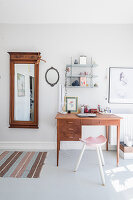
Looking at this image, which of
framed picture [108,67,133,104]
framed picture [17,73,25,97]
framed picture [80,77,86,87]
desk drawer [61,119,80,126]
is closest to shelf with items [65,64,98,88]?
framed picture [80,77,86,87]

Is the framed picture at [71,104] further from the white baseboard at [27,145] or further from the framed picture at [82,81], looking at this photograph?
the white baseboard at [27,145]

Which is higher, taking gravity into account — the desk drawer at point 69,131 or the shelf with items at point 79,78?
the shelf with items at point 79,78

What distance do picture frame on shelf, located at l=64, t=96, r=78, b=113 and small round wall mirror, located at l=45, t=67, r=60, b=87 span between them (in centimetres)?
41

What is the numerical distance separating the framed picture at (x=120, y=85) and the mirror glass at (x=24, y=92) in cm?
162

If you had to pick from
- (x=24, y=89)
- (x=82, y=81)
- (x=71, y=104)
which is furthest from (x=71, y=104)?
(x=24, y=89)

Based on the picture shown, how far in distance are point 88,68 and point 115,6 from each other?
113cm

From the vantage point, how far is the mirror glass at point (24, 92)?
295 cm

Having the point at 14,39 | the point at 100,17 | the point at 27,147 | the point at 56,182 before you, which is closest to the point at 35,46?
the point at 14,39

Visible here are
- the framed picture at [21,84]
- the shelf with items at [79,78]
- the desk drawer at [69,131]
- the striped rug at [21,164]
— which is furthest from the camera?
the framed picture at [21,84]

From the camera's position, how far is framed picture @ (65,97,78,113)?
2.97 m

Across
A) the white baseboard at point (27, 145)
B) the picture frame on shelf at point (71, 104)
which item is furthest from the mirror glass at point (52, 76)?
the white baseboard at point (27, 145)

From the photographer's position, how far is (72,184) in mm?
1899

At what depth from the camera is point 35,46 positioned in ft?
9.83

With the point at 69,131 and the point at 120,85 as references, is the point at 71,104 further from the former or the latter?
the point at 120,85
